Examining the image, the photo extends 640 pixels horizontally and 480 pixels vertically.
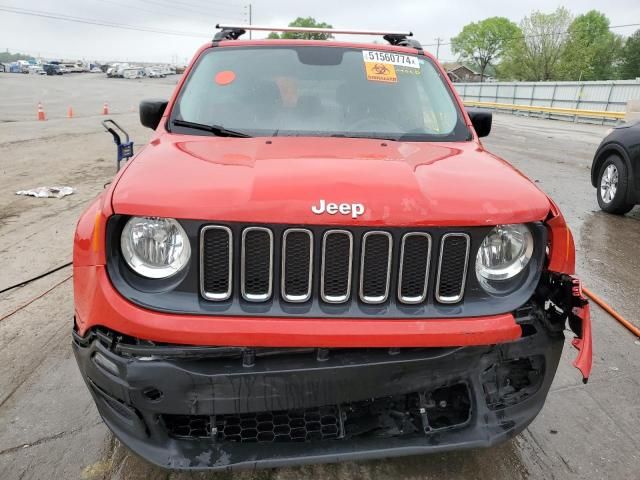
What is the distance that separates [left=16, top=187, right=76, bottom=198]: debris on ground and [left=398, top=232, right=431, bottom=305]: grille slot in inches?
260

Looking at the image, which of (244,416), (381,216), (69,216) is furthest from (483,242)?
(69,216)

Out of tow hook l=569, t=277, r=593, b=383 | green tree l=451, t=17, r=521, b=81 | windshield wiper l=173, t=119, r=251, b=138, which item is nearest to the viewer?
tow hook l=569, t=277, r=593, b=383

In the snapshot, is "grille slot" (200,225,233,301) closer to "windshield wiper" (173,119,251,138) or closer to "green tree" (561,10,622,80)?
"windshield wiper" (173,119,251,138)

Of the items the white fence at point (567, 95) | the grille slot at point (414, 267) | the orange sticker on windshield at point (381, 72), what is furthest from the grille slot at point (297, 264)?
the white fence at point (567, 95)

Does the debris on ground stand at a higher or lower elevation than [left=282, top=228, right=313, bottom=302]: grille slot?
lower

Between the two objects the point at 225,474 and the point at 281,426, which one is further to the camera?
the point at 225,474

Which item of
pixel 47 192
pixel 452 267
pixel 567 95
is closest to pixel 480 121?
pixel 452 267

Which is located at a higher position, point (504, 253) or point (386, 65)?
point (386, 65)

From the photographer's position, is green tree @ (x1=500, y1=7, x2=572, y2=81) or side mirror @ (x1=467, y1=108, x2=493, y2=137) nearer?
side mirror @ (x1=467, y1=108, x2=493, y2=137)

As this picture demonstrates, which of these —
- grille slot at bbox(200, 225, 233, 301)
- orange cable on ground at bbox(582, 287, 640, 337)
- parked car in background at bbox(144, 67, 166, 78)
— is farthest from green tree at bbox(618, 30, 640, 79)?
grille slot at bbox(200, 225, 233, 301)

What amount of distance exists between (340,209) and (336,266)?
21cm

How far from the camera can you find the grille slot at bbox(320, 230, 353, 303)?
6.10ft

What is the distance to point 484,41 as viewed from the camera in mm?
87562

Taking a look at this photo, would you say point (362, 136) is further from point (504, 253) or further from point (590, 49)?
point (590, 49)
